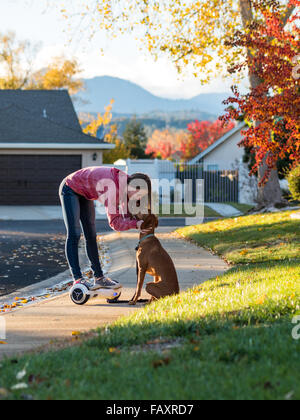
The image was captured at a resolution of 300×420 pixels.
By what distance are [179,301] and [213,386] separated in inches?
107

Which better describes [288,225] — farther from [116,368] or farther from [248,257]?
[116,368]

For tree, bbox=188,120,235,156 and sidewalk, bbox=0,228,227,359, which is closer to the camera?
sidewalk, bbox=0,228,227,359

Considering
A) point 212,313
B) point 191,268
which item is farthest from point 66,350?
point 191,268

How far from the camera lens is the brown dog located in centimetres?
636

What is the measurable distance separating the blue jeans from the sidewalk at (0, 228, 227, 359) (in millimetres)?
504

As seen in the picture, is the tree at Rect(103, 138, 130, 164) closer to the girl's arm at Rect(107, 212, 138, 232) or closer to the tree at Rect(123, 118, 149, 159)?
the tree at Rect(123, 118, 149, 159)

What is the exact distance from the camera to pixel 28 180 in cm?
2852

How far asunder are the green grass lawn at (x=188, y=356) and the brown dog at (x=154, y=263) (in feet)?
0.67

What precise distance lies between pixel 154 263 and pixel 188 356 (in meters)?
2.30

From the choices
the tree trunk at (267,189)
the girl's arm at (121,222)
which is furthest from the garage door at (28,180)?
the girl's arm at (121,222)

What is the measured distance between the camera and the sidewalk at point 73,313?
18.2ft

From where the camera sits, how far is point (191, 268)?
32.1 feet

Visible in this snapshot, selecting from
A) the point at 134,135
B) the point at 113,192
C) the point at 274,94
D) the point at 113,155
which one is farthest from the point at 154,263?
the point at 134,135

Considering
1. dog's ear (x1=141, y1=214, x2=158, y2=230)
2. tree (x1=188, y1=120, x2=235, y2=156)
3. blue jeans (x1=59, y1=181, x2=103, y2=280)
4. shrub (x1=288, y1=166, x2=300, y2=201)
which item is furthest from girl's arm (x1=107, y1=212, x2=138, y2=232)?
tree (x1=188, y1=120, x2=235, y2=156)
